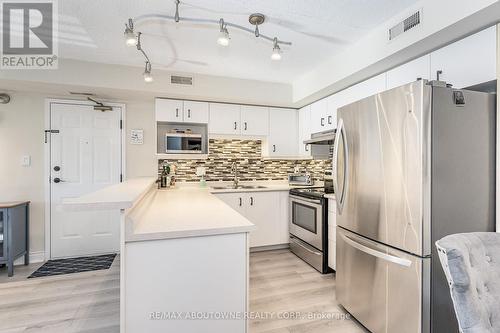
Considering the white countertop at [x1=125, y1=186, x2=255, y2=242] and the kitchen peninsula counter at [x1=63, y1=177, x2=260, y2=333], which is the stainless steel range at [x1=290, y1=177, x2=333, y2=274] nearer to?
the white countertop at [x1=125, y1=186, x2=255, y2=242]

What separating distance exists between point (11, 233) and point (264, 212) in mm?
2955

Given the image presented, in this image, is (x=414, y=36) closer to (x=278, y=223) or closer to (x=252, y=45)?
(x=252, y=45)

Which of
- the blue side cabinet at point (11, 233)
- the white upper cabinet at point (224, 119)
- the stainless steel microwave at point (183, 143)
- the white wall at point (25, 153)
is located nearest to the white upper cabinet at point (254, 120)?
the white upper cabinet at point (224, 119)

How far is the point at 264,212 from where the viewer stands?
3.65 m

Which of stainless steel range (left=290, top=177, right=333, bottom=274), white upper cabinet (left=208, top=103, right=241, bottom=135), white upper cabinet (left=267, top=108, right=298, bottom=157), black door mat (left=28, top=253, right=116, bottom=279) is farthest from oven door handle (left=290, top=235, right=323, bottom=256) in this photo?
black door mat (left=28, top=253, right=116, bottom=279)

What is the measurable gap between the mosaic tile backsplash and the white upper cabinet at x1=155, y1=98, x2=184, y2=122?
653 mm

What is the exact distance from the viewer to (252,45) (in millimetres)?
2568

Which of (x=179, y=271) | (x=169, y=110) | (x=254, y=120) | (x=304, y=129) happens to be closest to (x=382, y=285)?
(x=179, y=271)

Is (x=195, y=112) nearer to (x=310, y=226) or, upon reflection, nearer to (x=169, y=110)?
(x=169, y=110)

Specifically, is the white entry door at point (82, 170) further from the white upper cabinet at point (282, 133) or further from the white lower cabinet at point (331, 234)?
the white lower cabinet at point (331, 234)

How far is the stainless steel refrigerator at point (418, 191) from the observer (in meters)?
1.51

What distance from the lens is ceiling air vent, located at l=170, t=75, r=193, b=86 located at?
3242mm

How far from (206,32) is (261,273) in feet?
8.33

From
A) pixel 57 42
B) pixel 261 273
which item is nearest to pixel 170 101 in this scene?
pixel 57 42
